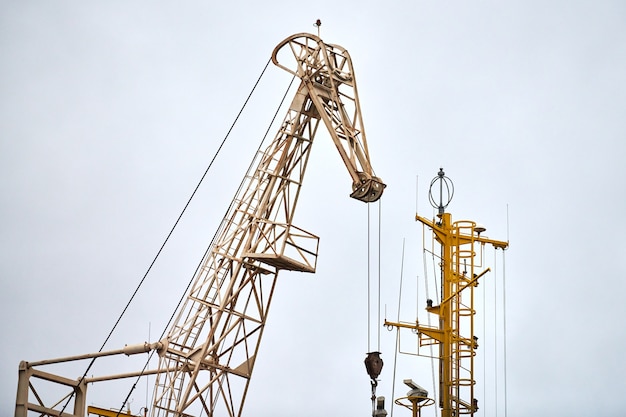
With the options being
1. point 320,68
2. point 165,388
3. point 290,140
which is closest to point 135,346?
point 165,388

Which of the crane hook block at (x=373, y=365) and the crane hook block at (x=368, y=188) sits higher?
the crane hook block at (x=368, y=188)

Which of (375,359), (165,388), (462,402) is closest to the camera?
(375,359)

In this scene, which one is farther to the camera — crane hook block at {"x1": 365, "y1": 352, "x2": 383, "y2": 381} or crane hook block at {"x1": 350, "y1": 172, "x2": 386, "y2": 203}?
crane hook block at {"x1": 350, "y1": 172, "x2": 386, "y2": 203}

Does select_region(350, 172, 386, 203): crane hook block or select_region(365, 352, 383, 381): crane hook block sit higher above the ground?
select_region(350, 172, 386, 203): crane hook block

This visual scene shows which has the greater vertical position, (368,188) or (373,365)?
(368,188)

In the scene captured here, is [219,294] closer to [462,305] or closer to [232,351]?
[232,351]

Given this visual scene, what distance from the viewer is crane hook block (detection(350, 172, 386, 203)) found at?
3195cm

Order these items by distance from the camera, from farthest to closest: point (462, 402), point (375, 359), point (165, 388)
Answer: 1. point (462, 402)
2. point (165, 388)
3. point (375, 359)

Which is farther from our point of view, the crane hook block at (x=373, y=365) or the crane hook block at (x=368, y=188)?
the crane hook block at (x=368, y=188)

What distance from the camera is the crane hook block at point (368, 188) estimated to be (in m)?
32.0

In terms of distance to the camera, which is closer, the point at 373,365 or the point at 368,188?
the point at 373,365

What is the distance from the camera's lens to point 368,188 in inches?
1258

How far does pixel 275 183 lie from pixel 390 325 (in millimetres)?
6275

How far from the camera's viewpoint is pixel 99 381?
3697 centimetres
